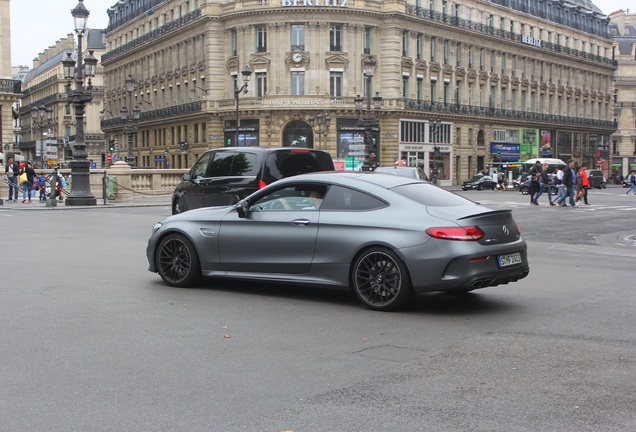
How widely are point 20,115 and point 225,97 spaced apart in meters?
89.7

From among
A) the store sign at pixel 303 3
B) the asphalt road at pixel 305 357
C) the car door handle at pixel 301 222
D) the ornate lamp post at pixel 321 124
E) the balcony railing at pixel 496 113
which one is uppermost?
the store sign at pixel 303 3

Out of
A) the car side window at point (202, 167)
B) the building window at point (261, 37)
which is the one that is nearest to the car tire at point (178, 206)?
the car side window at point (202, 167)

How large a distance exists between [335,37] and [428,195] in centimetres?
5681

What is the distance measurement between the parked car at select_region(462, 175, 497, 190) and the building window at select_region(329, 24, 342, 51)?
14741mm

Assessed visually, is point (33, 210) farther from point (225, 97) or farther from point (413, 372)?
point (225, 97)

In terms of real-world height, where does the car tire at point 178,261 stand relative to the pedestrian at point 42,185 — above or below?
below

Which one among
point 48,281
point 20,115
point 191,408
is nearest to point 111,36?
point 20,115

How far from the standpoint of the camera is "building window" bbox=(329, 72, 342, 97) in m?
64.0

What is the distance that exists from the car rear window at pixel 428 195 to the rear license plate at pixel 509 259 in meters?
0.78

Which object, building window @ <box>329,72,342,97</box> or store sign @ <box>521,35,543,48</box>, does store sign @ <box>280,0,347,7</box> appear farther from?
store sign @ <box>521,35,543,48</box>

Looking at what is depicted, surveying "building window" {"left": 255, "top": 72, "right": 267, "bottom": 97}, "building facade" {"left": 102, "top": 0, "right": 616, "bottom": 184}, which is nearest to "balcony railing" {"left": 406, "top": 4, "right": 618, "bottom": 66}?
"building facade" {"left": 102, "top": 0, "right": 616, "bottom": 184}

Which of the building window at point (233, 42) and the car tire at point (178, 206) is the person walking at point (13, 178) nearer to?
the car tire at point (178, 206)

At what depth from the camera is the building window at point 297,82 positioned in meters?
63.7

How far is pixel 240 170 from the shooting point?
1814cm
